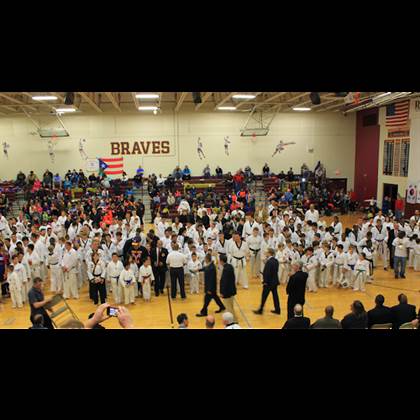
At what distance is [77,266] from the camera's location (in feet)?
31.9

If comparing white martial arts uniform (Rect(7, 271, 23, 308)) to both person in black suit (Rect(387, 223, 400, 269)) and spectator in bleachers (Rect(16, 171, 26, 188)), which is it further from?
spectator in bleachers (Rect(16, 171, 26, 188))

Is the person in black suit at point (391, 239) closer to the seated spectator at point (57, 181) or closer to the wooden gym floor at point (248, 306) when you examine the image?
the wooden gym floor at point (248, 306)

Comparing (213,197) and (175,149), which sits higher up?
(175,149)

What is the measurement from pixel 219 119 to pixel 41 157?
11.3m

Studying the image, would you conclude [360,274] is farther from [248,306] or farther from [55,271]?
[55,271]

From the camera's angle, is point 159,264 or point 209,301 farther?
point 159,264

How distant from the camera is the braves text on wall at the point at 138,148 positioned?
24000 millimetres

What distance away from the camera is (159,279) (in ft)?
31.8

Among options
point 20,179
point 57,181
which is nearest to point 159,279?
point 57,181

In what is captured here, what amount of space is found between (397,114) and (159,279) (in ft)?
50.2
